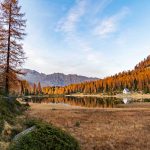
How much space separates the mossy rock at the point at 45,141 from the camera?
353 inches

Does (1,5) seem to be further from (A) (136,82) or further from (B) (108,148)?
(A) (136,82)

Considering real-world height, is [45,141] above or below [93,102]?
below

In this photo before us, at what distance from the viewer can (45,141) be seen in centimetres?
919

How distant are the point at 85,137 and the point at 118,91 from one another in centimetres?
18510

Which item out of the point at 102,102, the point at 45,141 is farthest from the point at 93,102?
the point at 45,141

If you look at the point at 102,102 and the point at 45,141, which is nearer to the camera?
the point at 45,141

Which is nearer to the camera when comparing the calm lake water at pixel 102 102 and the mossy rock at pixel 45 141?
the mossy rock at pixel 45 141

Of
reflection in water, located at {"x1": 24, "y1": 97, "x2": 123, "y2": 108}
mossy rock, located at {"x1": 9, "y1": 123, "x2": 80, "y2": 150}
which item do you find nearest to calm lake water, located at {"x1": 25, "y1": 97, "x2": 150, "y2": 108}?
reflection in water, located at {"x1": 24, "y1": 97, "x2": 123, "y2": 108}

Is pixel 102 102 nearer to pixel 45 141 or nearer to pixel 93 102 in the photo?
pixel 93 102

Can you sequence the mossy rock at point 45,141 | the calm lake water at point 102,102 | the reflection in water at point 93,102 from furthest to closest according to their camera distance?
the reflection in water at point 93,102 → the calm lake water at point 102,102 → the mossy rock at point 45,141

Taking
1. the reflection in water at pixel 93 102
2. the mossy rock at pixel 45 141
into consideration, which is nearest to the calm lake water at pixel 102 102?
the reflection in water at pixel 93 102

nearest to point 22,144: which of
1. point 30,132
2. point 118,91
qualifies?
point 30,132

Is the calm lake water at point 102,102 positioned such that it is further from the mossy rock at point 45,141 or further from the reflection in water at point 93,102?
the mossy rock at point 45,141

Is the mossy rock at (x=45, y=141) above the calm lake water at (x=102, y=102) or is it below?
below
